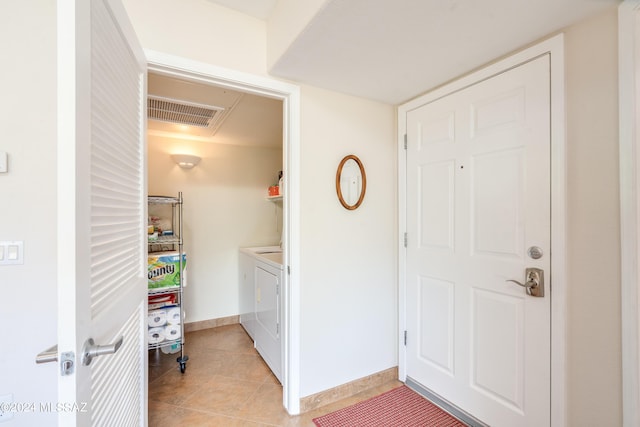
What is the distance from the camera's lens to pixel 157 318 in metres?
2.22

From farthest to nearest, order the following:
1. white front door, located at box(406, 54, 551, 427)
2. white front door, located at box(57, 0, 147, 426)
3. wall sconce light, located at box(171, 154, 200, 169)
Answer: wall sconce light, located at box(171, 154, 200, 169), white front door, located at box(406, 54, 551, 427), white front door, located at box(57, 0, 147, 426)

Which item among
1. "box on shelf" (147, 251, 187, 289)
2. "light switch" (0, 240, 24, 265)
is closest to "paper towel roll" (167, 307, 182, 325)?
"box on shelf" (147, 251, 187, 289)

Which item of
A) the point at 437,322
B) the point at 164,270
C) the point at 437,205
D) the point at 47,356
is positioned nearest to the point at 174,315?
the point at 164,270

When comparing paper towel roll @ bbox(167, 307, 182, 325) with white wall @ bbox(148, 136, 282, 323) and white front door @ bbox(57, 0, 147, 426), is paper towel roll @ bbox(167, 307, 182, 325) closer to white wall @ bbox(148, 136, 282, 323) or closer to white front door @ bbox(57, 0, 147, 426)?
white wall @ bbox(148, 136, 282, 323)

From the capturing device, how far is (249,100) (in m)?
2.21

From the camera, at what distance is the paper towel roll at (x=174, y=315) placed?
2.25m

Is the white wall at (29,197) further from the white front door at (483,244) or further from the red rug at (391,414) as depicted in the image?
the white front door at (483,244)

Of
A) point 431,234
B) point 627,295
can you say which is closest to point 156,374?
point 431,234

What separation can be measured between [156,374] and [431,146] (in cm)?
275

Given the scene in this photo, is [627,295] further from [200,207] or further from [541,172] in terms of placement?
[200,207]

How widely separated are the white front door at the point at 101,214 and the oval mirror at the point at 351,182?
3.88 feet

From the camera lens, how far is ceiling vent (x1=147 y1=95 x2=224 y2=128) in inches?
86.2

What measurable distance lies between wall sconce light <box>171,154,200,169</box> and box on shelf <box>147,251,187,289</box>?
3.60ft

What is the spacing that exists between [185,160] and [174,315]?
5.11 feet
